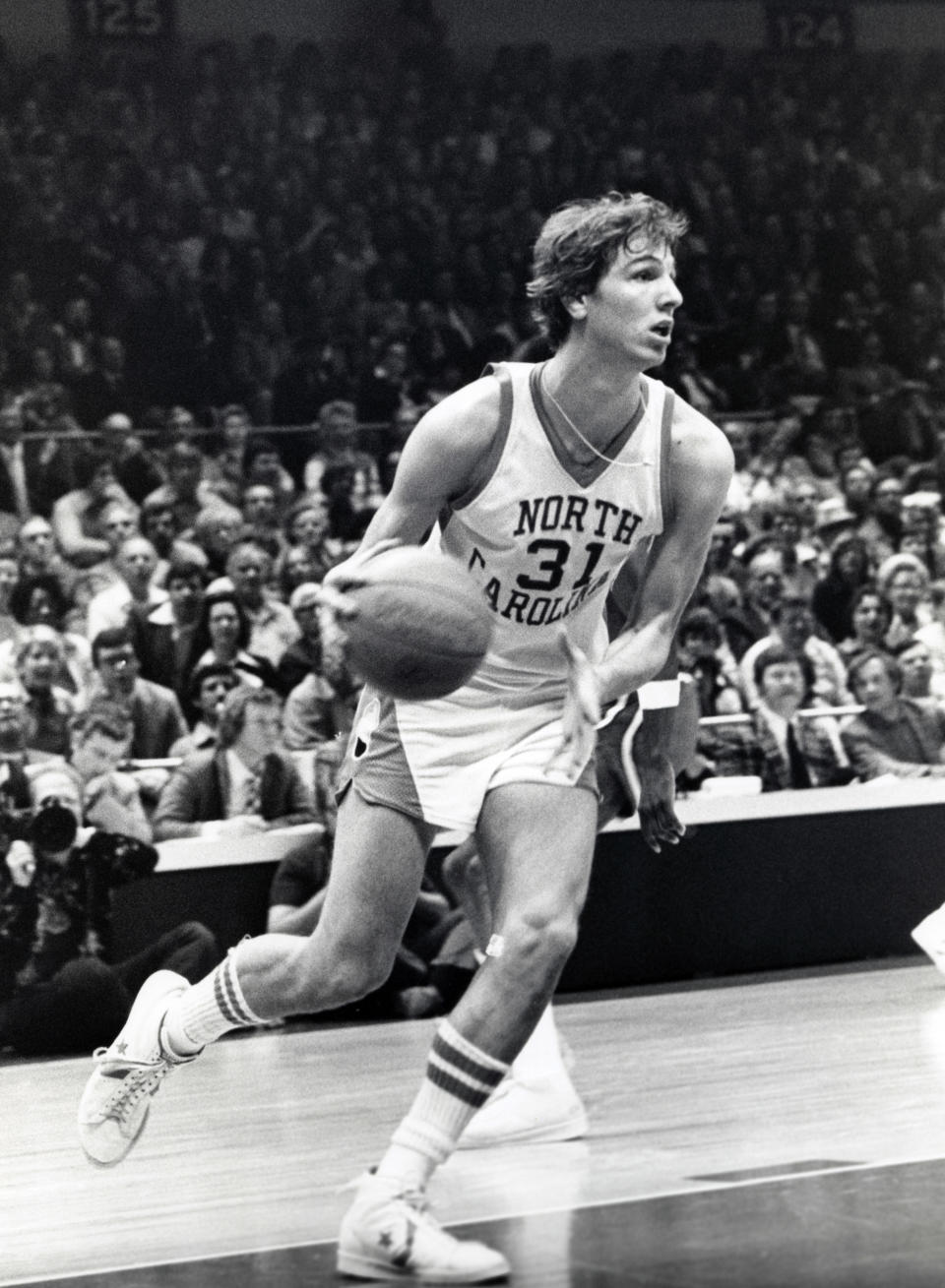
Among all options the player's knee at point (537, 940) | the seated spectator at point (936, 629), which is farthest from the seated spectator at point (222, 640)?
the player's knee at point (537, 940)

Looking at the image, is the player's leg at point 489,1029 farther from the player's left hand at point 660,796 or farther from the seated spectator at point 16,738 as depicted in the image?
the seated spectator at point 16,738

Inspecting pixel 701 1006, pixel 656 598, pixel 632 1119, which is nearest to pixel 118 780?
pixel 701 1006

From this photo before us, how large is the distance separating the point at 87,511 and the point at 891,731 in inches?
121

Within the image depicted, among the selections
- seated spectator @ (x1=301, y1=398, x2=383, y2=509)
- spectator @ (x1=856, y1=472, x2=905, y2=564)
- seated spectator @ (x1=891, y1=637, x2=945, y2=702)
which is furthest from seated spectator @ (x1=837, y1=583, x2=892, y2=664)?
seated spectator @ (x1=301, y1=398, x2=383, y2=509)

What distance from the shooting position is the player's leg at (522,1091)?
470cm

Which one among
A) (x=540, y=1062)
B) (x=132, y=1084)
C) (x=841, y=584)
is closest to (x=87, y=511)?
(x=841, y=584)

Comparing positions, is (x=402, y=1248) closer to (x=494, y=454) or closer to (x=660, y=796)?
(x=494, y=454)

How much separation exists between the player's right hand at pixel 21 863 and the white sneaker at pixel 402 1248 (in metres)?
3.26

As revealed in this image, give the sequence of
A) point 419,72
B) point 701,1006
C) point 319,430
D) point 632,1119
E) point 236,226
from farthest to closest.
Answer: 1. point 419,72
2. point 236,226
3. point 319,430
4. point 701,1006
5. point 632,1119

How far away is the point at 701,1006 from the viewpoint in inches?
271

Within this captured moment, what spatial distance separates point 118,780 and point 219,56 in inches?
178

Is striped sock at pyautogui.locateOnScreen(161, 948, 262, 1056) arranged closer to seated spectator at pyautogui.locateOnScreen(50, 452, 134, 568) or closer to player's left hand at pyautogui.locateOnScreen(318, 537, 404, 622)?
player's left hand at pyautogui.locateOnScreen(318, 537, 404, 622)

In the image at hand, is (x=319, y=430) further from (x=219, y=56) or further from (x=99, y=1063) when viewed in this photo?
(x=99, y=1063)

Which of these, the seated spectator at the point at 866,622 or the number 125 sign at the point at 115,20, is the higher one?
the number 125 sign at the point at 115,20
